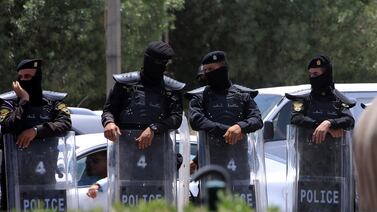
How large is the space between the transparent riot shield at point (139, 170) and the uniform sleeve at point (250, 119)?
643 millimetres

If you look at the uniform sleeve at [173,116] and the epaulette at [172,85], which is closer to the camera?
the uniform sleeve at [173,116]

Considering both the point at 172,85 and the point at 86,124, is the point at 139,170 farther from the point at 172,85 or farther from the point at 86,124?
the point at 86,124

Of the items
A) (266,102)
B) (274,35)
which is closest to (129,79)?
(266,102)

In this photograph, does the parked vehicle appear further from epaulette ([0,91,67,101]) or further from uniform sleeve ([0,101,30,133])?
uniform sleeve ([0,101,30,133])

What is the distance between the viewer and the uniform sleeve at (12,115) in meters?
7.50

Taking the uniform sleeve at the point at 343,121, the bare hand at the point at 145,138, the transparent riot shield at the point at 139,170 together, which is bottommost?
the transparent riot shield at the point at 139,170

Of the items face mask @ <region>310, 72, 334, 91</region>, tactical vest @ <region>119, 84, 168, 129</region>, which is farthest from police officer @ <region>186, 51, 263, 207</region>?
face mask @ <region>310, 72, 334, 91</region>

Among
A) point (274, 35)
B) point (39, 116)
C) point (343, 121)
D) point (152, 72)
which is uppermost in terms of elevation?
point (274, 35)

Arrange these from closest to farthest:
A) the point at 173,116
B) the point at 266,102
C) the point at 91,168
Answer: the point at 173,116 → the point at 91,168 → the point at 266,102

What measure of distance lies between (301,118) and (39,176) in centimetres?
225

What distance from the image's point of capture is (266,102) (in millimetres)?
9977

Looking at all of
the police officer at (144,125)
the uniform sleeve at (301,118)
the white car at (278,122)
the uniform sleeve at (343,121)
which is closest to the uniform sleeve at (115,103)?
the police officer at (144,125)

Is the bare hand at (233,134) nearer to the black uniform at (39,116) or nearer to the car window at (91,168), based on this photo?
the black uniform at (39,116)

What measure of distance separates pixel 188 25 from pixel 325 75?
22.3 m
